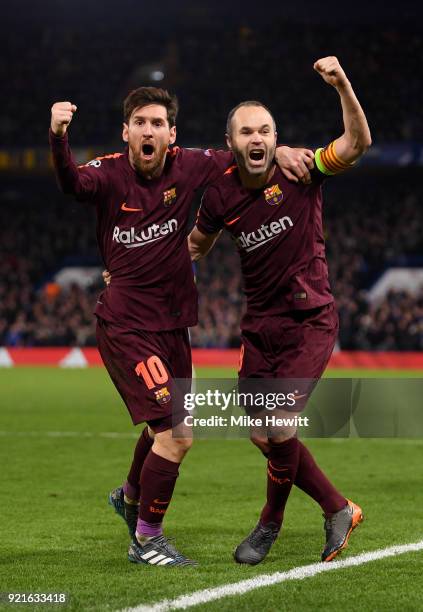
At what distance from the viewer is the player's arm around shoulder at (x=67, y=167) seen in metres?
5.27

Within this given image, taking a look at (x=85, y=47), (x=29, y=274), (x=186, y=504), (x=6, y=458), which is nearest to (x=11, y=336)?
(x=29, y=274)

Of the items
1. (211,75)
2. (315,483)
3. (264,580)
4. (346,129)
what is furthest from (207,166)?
(211,75)

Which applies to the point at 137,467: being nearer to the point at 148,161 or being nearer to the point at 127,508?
the point at 127,508

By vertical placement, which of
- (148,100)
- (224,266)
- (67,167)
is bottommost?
(224,266)

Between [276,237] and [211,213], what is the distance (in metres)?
0.41

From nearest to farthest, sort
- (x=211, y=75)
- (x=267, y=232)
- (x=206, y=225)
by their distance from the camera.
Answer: (x=267, y=232), (x=206, y=225), (x=211, y=75)

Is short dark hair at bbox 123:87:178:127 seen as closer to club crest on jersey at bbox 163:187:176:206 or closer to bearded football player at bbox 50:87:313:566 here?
bearded football player at bbox 50:87:313:566

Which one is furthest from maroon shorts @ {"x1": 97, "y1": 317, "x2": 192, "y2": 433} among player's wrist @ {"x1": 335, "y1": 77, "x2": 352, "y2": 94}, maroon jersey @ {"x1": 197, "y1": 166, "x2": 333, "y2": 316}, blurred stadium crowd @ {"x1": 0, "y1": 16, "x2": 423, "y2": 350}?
blurred stadium crowd @ {"x1": 0, "y1": 16, "x2": 423, "y2": 350}

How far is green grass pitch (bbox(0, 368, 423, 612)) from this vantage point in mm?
4809

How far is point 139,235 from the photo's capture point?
18.7 feet

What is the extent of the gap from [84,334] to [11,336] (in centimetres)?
256

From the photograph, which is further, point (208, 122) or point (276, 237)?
point (208, 122)

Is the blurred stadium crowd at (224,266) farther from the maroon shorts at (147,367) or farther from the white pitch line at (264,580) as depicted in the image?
the maroon shorts at (147,367)

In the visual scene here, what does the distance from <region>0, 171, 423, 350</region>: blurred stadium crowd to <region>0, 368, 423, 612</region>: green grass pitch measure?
46.4ft
